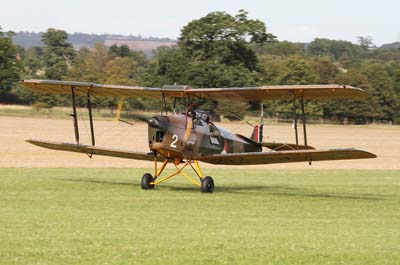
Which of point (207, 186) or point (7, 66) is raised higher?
point (7, 66)

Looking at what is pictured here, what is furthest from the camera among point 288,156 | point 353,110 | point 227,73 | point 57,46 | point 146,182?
point 57,46

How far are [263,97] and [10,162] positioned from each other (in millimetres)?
12860

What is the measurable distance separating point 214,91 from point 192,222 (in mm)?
6285

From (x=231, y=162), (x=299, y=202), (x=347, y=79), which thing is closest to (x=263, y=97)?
(x=231, y=162)

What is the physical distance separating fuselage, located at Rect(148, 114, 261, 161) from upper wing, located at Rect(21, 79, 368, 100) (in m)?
0.69

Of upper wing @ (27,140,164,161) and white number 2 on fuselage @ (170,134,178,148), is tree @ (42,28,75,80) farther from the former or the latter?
white number 2 on fuselage @ (170,134,178,148)

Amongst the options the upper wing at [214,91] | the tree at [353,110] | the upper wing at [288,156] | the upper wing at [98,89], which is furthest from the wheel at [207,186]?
the tree at [353,110]

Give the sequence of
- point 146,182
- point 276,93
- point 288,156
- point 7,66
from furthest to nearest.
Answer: point 7,66, point 146,182, point 276,93, point 288,156

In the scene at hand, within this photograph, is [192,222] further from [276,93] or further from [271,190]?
[271,190]

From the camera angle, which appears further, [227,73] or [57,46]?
[57,46]

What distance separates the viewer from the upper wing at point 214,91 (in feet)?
63.7

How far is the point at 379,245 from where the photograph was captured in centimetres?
1224

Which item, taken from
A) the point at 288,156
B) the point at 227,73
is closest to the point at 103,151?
the point at 288,156

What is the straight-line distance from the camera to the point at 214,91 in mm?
20203
